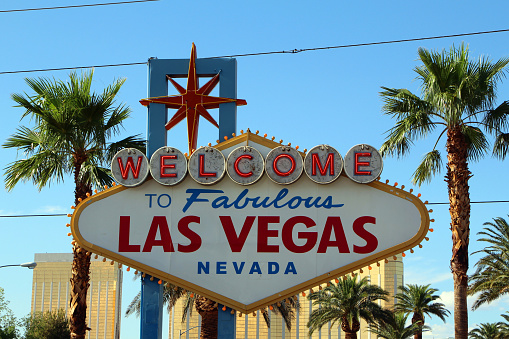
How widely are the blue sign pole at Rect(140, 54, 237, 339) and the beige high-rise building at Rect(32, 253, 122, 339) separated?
9501 centimetres

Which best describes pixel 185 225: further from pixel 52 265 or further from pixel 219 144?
pixel 52 265

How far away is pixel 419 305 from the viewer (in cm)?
5144

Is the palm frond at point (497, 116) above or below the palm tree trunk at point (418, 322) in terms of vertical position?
above

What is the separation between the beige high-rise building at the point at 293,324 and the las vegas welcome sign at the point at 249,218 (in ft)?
236

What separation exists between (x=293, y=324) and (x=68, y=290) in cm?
3619

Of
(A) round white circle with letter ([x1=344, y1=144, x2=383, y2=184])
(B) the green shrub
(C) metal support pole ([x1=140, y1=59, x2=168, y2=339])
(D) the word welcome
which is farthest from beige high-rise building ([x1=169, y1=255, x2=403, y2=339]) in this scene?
(C) metal support pole ([x1=140, y1=59, x2=168, y2=339])

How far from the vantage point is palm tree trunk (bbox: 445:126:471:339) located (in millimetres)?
21984

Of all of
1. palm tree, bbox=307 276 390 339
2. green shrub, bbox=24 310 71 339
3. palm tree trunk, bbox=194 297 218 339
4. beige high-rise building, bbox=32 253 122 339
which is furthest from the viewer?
beige high-rise building, bbox=32 253 122 339

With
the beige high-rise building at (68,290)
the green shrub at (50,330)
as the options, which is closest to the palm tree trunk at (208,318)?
the green shrub at (50,330)

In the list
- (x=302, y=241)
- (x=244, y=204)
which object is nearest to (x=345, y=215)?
(x=302, y=241)

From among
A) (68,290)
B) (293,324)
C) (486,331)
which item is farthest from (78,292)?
(68,290)

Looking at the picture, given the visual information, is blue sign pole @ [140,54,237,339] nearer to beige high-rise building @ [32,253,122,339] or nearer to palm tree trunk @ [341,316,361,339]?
palm tree trunk @ [341,316,361,339]

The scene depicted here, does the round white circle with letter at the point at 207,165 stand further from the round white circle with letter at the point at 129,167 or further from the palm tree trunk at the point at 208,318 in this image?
the palm tree trunk at the point at 208,318

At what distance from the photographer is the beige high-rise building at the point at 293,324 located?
88812mm
